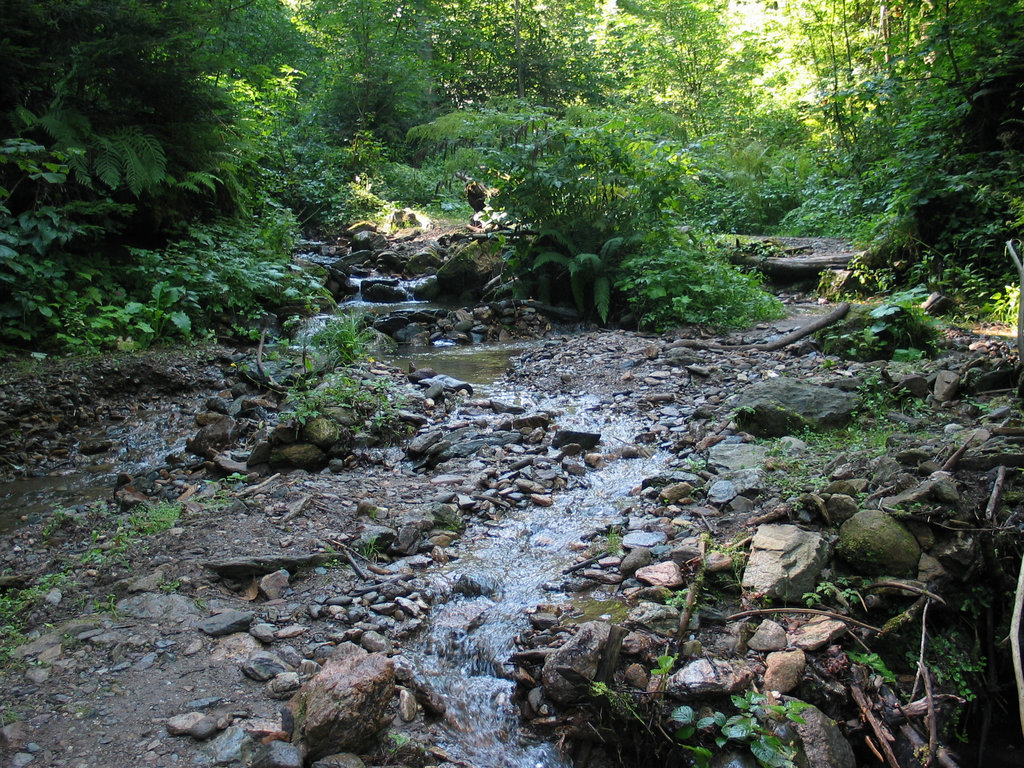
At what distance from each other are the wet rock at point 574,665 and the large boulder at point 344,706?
0.60 m

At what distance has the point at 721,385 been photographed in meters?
5.73

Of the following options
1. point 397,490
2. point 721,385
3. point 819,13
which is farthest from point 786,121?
point 397,490

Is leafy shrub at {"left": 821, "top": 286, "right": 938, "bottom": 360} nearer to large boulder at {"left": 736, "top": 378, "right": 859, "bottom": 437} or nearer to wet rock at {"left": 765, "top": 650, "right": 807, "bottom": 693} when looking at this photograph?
large boulder at {"left": 736, "top": 378, "right": 859, "bottom": 437}

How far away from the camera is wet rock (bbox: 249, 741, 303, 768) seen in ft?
6.18

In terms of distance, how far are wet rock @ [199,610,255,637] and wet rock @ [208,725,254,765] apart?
62cm

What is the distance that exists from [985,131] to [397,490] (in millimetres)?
7628

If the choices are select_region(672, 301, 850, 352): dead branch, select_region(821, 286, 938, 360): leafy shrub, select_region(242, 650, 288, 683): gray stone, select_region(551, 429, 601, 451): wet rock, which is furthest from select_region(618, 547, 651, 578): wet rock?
select_region(672, 301, 850, 352): dead branch

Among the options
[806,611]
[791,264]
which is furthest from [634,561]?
[791,264]

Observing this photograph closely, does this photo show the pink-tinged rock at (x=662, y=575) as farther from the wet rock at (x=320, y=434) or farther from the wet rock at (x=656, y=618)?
the wet rock at (x=320, y=434)

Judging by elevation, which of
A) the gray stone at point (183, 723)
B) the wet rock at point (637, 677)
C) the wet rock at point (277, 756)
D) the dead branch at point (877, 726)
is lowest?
the dead branch at point (877, 726)

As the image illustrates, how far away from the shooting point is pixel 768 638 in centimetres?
245

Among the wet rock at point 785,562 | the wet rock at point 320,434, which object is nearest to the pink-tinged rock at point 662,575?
the wet rock at point 785,562

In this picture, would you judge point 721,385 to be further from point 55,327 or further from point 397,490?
point 55,327

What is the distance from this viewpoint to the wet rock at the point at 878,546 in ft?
8.64
